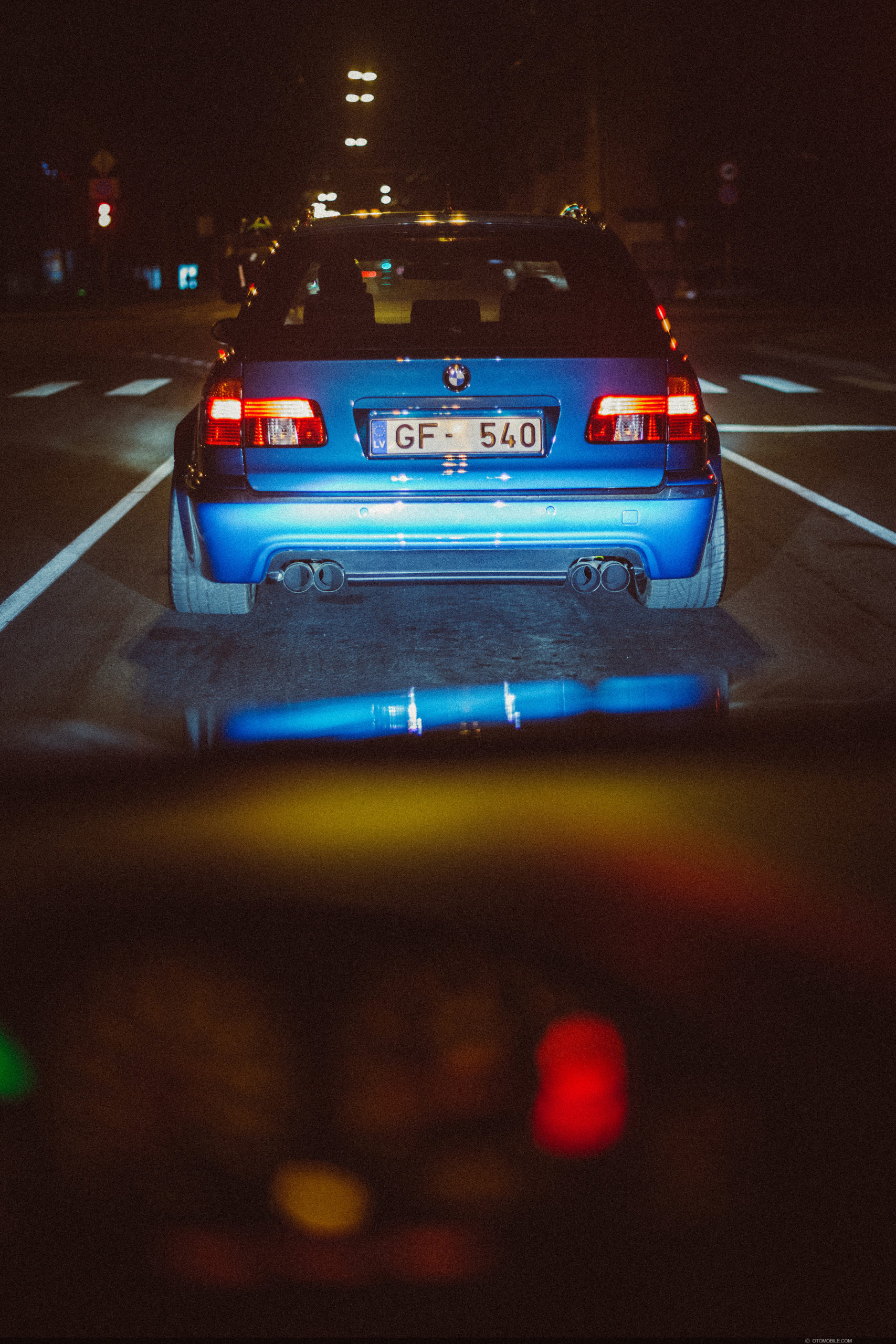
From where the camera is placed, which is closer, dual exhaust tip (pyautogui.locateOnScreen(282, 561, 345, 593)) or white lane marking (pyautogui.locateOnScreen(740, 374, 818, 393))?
dual exhaust tip (pyautogui.locateOnScreen(282, 561, 345, 593))

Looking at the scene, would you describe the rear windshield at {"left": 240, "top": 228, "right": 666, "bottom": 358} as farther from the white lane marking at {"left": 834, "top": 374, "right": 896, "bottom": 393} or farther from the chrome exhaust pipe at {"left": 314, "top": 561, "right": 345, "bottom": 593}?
the white lane marking at {"left": 834, "top": 374, "right": 896, "bottom": 393}

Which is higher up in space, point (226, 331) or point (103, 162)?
point (103, 162)

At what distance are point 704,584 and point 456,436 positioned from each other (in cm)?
127

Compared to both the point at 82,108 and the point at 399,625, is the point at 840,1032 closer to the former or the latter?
the point at 399,625

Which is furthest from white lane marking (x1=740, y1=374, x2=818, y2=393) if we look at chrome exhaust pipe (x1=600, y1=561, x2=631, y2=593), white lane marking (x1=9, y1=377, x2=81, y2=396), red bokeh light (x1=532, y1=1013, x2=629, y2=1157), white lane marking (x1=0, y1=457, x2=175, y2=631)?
red bokeh light (x1=532, y1=1013, x2=629, y2=1157)

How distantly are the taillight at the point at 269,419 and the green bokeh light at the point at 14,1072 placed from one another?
2.77m

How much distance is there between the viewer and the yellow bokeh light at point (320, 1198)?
7.48ft

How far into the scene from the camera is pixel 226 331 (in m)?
5.61

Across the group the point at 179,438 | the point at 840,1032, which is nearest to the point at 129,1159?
the point at 840,1032

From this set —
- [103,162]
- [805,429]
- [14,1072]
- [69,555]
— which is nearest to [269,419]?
[14,1072]

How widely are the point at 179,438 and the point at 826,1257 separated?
435cm

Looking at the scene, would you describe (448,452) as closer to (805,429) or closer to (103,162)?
(805,429)

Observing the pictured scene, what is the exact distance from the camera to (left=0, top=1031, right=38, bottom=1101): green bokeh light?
267 cm

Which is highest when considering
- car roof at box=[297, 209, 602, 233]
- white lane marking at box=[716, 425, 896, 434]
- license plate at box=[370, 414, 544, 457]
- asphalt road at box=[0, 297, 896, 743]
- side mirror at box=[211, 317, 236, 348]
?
car roof at box=[297, 209, 602, 233]
